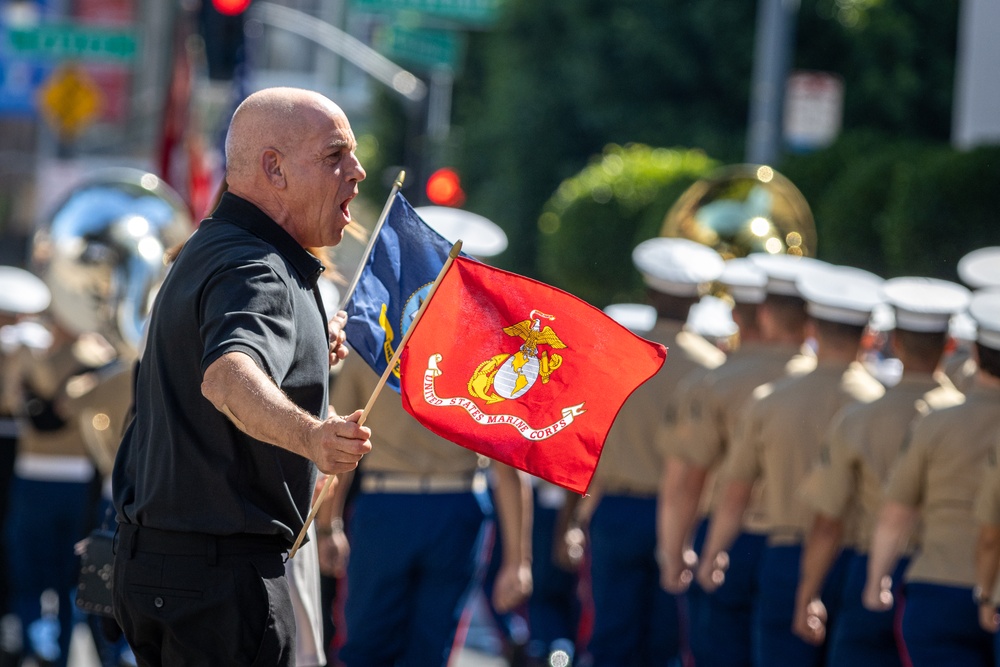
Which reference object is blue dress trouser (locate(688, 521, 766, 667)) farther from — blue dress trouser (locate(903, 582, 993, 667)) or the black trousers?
the black trousers

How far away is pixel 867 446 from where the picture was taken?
239 inches

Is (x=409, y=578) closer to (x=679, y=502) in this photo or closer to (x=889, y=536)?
(x=679, y=502)

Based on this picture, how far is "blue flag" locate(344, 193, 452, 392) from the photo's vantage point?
4512mm

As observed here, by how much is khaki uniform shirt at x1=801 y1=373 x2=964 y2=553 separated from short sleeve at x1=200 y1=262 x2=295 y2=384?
322cm

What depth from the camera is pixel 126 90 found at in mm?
47469

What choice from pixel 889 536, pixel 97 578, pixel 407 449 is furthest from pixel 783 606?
pixel 97 578

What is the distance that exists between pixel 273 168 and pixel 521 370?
756 mm

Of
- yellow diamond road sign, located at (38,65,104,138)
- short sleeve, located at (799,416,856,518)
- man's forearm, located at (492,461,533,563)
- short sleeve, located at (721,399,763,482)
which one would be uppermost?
short sleeve, located at (799,416,856,518)


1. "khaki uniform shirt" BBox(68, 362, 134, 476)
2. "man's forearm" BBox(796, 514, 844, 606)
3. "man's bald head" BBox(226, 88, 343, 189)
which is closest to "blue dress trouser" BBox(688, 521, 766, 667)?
"man's forearm" BBox(796, 514, 844, 606)

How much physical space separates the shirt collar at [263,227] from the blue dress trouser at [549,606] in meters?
5.96

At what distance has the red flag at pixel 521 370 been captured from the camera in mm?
3807

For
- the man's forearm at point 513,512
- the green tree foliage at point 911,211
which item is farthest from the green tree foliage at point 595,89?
the man's forearm at point 513,512

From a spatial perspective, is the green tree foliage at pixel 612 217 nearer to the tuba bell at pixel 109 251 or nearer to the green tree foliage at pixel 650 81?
the green tree foliage at pixel 650 81

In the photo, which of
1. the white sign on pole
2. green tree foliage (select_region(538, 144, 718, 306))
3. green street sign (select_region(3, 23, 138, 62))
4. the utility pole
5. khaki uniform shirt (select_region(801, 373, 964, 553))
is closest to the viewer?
khaki uniform shirt (select_region(801, 373, 964, 553))
